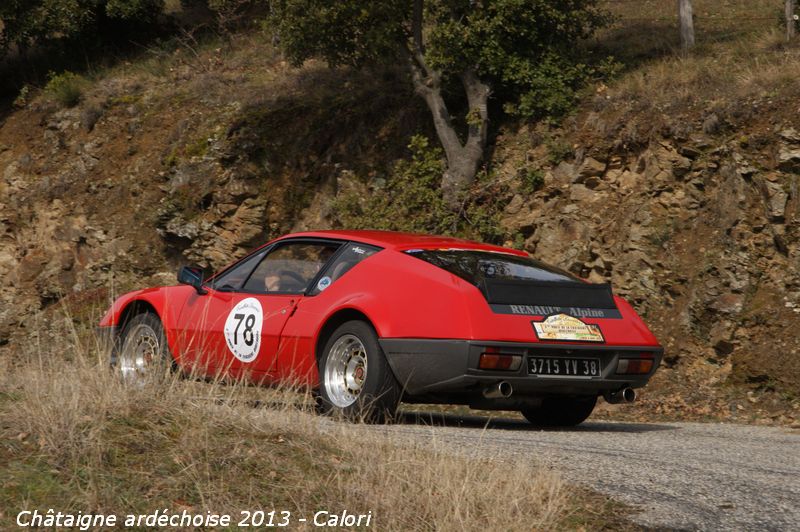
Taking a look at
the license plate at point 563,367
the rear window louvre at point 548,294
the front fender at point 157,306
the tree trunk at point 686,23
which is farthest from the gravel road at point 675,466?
the tree trunk at point 686,23

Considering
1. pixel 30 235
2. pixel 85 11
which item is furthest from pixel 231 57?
pixel 30 235

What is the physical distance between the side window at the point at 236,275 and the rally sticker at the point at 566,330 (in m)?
2.67

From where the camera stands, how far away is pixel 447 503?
473 centimetres

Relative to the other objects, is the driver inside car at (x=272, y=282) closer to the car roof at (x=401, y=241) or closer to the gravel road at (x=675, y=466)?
the car roof at (x=401, y=241)

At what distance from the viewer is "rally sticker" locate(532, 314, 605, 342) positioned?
7.59 meters

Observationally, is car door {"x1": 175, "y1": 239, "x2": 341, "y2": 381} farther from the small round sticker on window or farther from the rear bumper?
the rear bumper

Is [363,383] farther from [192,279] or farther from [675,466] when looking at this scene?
[675,466]

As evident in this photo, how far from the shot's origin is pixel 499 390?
7.41m

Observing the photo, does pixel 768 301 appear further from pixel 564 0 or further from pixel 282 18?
pixel 282 18

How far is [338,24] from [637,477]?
1405 centimetres

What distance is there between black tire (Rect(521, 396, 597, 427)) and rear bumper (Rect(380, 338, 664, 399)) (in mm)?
939

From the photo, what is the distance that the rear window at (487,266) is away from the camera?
25.6 ft

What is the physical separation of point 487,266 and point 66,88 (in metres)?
20.5

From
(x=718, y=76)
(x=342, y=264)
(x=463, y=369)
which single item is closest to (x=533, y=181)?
(x=718, y=76)
